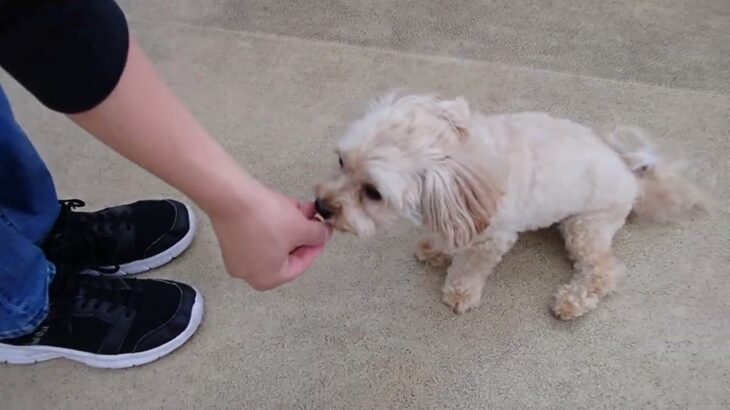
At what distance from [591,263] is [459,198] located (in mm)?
404

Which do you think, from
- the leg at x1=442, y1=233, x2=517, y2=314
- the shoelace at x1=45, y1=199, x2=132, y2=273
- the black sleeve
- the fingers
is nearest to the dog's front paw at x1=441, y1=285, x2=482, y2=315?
the leg at x1=442, y1=233, x2=517, y2=314

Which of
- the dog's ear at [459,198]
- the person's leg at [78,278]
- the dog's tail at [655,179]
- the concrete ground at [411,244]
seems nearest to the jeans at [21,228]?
the person's leg at [78,278]

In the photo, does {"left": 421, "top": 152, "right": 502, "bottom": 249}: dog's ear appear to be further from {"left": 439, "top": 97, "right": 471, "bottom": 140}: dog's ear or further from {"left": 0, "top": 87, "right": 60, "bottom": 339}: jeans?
{"left": 0, "top": 87, "right": 60, "bottom": 339}: jeans

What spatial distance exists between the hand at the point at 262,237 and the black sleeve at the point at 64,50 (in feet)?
0.58

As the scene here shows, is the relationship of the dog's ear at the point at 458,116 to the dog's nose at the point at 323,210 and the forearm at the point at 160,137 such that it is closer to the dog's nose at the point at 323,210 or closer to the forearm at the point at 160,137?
the dog's nose at the point at 323,210

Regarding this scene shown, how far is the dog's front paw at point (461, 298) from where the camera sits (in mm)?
1167

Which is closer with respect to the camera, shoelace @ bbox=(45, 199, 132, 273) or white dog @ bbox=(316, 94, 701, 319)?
white dog @ bbox=(316, 94, 701, 319)

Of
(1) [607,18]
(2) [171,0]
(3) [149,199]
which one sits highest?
(1) [607,18]

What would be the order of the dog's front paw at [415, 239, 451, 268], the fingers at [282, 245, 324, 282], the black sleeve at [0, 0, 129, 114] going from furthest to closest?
the dog's front paw at [415, 239, 451, 268]
the fingers at [282, 245, 324, 282]
the black sleeve at [0, 0, 129, 114]

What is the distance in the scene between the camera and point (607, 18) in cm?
167

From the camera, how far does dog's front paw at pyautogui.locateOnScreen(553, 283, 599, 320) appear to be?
1.15 meters

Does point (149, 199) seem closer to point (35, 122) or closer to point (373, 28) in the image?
point (35, 122)

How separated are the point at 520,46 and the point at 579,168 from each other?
2.13 feet

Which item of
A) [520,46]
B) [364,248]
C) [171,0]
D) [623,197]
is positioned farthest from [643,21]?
[171,0]
